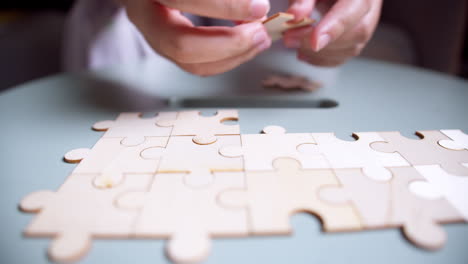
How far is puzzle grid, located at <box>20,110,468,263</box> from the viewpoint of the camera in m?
0.33

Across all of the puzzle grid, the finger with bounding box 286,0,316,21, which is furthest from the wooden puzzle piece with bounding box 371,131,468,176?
the finger with bounding box 286,0,316,21

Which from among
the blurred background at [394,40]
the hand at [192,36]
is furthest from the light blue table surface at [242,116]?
the blurred background at [394,40]

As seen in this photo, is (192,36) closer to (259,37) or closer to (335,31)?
(259,37)

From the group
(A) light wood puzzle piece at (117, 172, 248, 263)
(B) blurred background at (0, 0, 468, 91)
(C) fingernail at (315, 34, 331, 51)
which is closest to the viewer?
(A) light wood puzzle piece at (117, 172, 248, 263)

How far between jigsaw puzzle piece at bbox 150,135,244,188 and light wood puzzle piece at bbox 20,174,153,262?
0.16 ft

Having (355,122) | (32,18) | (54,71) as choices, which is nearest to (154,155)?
(355,122)

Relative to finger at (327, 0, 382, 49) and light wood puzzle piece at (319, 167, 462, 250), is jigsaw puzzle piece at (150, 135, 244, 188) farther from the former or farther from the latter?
finger at (327, 0, 382, 49)

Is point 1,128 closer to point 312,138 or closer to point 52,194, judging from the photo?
point 52,194

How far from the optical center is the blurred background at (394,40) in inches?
65.0

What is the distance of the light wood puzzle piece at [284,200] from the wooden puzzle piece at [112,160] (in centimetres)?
14

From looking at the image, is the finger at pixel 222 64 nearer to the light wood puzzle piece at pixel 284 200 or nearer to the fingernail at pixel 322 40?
the fingernail at pixel 322 40

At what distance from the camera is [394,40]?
68.2 inches

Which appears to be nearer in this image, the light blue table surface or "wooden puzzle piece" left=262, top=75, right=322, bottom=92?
the light blue table surface

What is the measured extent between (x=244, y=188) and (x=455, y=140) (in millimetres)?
370
